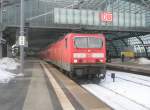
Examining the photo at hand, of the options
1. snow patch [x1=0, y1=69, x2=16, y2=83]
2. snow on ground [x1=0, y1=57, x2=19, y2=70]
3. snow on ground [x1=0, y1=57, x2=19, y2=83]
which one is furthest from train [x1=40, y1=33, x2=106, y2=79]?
snow on ground [x1=0, y1=57, x2=19, y2=70]

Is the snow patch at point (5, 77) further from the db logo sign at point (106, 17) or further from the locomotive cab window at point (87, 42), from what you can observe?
the db logo sign at point (106, 17)

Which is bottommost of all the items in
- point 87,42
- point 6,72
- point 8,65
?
point 8,65

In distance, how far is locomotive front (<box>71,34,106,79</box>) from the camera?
19781 mm

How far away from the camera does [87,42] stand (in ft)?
66.7

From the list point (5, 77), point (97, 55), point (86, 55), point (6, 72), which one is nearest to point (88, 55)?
point (86, 55)

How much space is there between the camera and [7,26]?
60.8 m

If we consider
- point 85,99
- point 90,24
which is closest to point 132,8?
point 90,24

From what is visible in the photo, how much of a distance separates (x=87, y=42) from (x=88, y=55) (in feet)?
2.75

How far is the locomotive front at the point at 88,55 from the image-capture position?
19781 millimetres

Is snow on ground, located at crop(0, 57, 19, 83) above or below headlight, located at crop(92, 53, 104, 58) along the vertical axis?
below

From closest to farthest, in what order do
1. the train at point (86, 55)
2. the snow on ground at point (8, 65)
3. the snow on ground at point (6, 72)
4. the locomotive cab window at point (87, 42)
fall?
1. the train at point (86, 55)
2. the snow on ground at point (6, 72)
3. the locomotive cab window at point (87, 42)
4. the snow on ground at point (8, 65)

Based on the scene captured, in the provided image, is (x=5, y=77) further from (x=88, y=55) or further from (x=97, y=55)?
(x=97, y=55)

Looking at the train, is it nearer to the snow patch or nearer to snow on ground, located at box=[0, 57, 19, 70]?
the snow patch

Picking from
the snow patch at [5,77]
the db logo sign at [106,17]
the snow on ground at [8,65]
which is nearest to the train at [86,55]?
the snow patch at [5,77]
